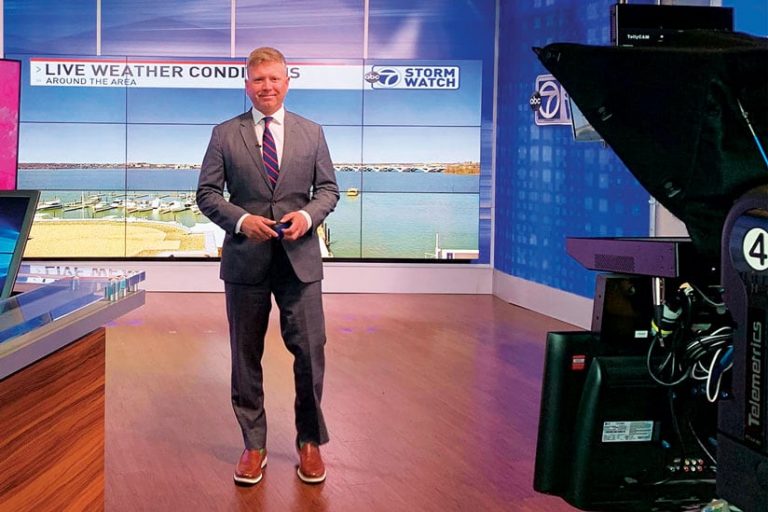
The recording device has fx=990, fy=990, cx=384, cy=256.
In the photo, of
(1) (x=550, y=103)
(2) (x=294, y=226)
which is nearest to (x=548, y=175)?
(1) (x=550, y=103)

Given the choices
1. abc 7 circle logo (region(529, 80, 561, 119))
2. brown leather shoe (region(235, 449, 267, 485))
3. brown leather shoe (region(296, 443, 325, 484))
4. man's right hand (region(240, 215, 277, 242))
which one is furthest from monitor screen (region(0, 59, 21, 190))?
abc 7 circle logo (region(529, 80, 561, 119))

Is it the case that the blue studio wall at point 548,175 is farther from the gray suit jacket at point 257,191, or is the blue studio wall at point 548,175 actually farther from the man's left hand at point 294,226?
the man's left hand at point 294,226

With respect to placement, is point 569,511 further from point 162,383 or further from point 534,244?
point 534,244

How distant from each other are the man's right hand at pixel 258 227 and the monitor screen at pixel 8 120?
0.87 m

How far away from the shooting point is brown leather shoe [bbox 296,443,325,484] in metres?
3.61

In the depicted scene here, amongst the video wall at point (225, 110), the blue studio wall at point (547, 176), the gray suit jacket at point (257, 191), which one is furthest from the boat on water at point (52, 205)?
the gray suit jacket at point (257, 191)

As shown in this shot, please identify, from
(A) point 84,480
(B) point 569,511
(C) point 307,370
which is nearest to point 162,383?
(C) point 307,370

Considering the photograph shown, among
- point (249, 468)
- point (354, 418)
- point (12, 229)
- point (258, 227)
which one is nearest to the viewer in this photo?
point (12, 229)

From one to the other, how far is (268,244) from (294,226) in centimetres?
21

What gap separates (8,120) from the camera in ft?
8.70

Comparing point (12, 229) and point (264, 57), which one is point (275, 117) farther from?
point (12, 229)

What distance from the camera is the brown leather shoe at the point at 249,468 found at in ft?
11.7

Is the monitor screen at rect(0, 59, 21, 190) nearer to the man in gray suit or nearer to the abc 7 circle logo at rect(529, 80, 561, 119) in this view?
the man in gray suit

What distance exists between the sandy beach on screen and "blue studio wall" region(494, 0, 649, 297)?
9.91 feet
